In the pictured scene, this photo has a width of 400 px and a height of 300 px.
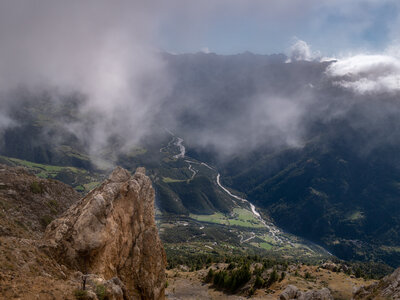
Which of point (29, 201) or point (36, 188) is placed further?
point (36, 188)

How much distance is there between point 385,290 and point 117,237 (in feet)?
112

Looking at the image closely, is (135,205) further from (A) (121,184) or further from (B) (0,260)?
(B) (0,260)

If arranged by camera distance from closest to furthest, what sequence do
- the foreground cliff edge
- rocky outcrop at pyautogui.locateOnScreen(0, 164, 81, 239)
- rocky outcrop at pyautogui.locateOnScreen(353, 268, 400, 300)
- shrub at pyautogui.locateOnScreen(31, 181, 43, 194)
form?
the foreground cliff edge < rocky outcrop at pyautogui.locateOnScreen(353, 268, 400, 300) < rocky outcrop at pyautogui.locateOnScreen(0, 164, 81, 239) < shrub at pyautogui.locateOnScreen(31, 181, 43, 194)

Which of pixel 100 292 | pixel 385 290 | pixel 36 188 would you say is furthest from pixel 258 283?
pixel 100 292

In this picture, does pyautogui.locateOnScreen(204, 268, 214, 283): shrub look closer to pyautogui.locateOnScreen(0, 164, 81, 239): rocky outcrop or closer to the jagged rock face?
the jagged rock face

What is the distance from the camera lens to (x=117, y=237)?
4003 centimetres

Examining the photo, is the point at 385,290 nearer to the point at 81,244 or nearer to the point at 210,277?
the point at 81,244

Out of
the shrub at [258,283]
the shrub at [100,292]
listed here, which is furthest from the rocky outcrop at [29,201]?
the shrub at [258,283]

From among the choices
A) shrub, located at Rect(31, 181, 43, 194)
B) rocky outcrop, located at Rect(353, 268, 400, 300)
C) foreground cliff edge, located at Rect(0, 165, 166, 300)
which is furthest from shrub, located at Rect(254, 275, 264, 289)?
shrub, located at Rect(31, 181, 43, 194)

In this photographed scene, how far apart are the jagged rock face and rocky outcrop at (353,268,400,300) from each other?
95.2ft

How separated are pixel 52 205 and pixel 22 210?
29.1 feet

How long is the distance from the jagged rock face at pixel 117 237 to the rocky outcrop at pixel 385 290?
29.0 metres

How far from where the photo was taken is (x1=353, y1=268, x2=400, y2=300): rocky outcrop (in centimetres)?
3100

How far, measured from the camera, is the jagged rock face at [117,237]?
33.2m
